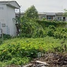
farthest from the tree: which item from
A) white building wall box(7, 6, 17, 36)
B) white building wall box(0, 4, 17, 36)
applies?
white building wall box(0, 4, 17, 36)

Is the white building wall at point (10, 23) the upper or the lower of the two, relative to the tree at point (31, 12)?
lower

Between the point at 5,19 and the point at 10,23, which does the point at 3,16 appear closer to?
the point at 5,19

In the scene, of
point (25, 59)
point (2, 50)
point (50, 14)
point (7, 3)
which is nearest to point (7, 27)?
point (7, 3)

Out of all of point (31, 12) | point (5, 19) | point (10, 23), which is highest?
point (31, 12)

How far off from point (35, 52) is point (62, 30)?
437 inches

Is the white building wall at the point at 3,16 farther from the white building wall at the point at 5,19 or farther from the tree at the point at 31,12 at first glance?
the tree at the point at 31,12

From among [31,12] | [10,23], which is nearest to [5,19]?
[10,23]

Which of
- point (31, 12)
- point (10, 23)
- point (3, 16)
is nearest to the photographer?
point (3, 16)

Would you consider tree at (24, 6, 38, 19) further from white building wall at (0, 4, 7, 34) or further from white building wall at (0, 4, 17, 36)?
white building wall at (0, 4, 7, 34)

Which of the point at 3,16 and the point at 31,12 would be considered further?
the point at 31,12

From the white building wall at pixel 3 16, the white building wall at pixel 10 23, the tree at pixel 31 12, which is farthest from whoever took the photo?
the tree at pixel 31 12

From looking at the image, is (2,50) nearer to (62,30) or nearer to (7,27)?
(7,27)

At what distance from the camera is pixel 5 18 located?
17.8m

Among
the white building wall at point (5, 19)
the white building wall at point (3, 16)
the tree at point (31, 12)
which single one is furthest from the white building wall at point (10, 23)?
the tree at point (31, 12)
